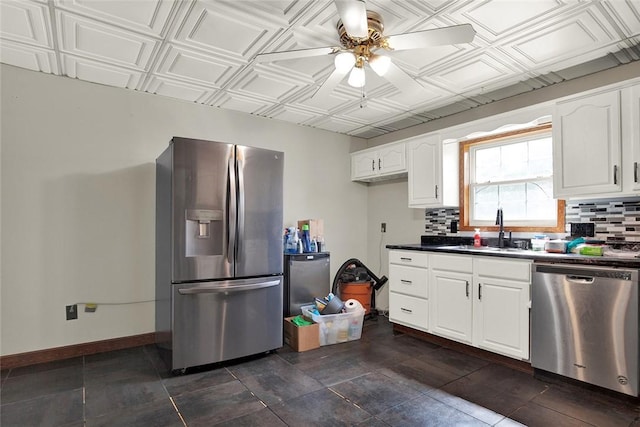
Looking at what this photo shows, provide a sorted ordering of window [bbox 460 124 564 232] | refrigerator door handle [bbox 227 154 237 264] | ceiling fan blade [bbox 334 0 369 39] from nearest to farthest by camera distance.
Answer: ceiling fan blade [bbox 334 0 369 39] → refrigerator door handle [bbox 227 154 237 264] → window [bbox 460 124 564 232]

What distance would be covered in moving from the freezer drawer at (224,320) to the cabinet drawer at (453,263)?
4.69 ft

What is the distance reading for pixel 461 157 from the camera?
3709 millimetres

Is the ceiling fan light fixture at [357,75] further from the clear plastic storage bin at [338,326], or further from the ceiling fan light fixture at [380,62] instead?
the clear plastic storage bin at [338,326]

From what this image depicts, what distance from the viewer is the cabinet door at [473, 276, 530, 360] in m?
2.58

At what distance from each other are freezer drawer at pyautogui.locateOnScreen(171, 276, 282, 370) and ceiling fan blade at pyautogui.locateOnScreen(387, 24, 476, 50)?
2.05m

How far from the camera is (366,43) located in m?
2.12

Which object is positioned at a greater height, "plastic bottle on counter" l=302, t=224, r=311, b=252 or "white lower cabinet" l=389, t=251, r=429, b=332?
"plastic bottle on counter" l=302, t=224, r=311, b=252

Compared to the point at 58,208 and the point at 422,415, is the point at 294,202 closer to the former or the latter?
the point at 58,208

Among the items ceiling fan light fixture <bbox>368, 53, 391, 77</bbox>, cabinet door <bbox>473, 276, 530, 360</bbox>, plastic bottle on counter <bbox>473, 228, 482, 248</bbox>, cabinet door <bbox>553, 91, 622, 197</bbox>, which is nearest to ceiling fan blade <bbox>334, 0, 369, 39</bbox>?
ceiling fan light fixture <bbox>368, 53, 391, 77</bbox>

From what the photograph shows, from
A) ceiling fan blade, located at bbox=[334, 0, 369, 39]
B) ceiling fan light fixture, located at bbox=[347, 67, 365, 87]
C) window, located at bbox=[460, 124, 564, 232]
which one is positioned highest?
ceiling fan blade, located at bbox=[334, 0, 369, 39]

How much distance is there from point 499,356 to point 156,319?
2959 mm

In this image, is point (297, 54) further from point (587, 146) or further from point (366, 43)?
point (587, 146)

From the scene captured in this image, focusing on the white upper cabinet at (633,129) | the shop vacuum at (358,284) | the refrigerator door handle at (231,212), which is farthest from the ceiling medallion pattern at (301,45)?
the shop vacuum at (358,284)

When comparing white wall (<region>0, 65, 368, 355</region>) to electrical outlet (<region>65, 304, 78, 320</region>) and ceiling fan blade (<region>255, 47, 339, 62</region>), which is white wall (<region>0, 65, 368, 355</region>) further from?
ceiling fan blade (<region>255, 47, 339, 62</region>)
